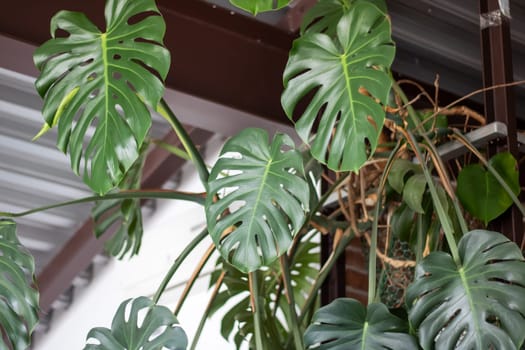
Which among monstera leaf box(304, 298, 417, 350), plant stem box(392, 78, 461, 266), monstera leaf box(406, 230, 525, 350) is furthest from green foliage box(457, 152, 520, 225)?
monstera leaf box(304, 298, 417, 350)

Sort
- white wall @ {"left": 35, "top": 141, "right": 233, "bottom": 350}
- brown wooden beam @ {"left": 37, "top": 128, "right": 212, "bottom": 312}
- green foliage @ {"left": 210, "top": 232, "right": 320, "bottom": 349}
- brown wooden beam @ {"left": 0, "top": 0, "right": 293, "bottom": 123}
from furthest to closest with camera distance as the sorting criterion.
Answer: white wall @ {"left": 35, "top": 141, "right": 233, "bottom": 350} → brown wooden beam @ {"left": 37, "top": 128, "right": 212, "bottom": 312} → brown wooden beam @ {"left": 0, "top": 0, "right": 293, "bottom": 123} → green foliage @ {"left": 210, "top": 232, "right": 320, "bottom": 349}

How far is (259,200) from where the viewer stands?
217cm

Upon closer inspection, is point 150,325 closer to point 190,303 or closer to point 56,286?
point 190,303

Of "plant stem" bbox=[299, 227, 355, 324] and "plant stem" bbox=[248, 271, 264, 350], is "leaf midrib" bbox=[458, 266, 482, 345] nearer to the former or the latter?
"plant stem" bbox=[248, 271, 264, 350]

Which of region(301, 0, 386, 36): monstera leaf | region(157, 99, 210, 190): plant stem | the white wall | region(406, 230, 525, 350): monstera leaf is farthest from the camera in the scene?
the white wall

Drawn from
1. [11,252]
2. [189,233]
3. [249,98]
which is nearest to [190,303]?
[189,233]

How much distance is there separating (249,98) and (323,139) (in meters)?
1.35

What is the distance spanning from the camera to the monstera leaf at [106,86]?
6.91 feet

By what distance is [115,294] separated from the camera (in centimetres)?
593

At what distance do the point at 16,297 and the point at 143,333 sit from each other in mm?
340

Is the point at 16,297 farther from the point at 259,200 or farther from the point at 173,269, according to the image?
the point at 259,200

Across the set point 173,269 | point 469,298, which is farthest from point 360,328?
point 173,269

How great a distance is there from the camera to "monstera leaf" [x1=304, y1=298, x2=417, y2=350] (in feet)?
6.69

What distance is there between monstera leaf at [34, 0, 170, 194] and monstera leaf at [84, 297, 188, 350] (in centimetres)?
34
